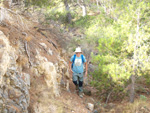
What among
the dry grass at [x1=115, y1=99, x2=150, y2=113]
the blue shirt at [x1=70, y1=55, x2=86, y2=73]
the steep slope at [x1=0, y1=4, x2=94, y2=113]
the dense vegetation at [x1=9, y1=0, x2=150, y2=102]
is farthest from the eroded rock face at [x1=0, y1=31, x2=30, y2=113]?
the dry grass at [x1=115, y1=99, x2=150, y2=113]

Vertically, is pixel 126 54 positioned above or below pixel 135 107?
above

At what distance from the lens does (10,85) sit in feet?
11.5

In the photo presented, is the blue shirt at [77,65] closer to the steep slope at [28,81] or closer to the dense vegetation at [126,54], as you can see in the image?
the steep slope at [28,81]

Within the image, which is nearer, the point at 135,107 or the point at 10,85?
the point at 10,85

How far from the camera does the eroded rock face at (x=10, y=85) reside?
10.6 ft

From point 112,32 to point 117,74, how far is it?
1.97 m

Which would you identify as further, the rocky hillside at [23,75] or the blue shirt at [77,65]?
the blue shirt at [77,65]

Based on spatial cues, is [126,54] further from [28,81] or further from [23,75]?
[23,75]

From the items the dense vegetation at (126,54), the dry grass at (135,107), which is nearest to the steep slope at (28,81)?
the dense vegetation at (126,54)

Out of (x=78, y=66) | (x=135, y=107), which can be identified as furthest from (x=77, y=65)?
(x=135, y=107)

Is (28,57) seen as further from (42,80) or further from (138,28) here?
(138,28)

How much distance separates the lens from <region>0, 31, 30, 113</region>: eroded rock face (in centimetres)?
324

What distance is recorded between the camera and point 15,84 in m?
3.61

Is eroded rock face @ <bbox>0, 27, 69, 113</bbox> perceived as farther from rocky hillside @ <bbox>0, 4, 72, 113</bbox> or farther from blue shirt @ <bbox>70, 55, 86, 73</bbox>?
blue shirt @ <bbox>70, 55, 86, 73</bbox>
